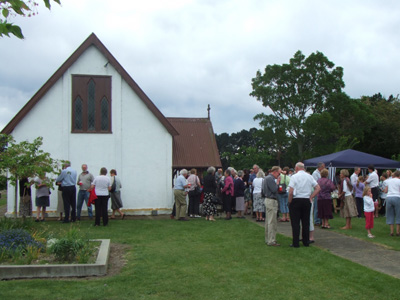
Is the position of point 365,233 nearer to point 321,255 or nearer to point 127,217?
point 321,255

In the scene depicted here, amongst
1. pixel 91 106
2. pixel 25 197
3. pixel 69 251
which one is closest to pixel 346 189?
pixel 69 251

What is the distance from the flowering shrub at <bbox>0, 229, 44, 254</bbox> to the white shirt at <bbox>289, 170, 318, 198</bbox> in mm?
5744

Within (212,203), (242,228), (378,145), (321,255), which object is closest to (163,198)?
(212,203)

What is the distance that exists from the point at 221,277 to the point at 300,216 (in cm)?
367

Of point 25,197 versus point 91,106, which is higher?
point 91,106

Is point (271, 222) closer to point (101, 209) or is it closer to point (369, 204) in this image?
point (369, 204)

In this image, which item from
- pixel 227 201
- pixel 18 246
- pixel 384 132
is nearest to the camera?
pixel 18 246

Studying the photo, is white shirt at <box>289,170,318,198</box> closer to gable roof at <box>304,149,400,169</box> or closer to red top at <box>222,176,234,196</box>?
red top at <box>222,176,234,196</box>

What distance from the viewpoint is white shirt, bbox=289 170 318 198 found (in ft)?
33.1

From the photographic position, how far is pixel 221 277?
7.23 metres

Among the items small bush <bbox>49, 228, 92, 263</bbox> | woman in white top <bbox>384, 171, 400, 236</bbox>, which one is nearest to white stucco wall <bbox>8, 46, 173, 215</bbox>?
woman in white top <bbox>384, 171, 400, 236</bbox>

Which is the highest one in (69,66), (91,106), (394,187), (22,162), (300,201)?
(69,66)

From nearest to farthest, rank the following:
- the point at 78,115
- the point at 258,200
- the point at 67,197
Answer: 1. the point at 67,197
2. the point at 258,200
3. the point at 78,115

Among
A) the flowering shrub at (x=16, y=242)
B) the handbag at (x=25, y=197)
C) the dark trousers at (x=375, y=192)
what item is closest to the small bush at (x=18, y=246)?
the flowering shrub at (x=16, y=242)
